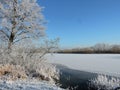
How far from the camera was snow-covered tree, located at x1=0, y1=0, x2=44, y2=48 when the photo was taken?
20.1 meters

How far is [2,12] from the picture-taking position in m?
20.3

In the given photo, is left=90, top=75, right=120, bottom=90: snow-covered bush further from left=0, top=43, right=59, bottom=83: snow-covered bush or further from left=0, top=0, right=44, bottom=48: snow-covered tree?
left=0, top=0, right=44, bottom=48: snow-covered tree

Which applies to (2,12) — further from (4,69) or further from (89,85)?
(89,85)

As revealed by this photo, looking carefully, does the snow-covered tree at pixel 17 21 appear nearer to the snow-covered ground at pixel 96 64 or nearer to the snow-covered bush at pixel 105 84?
the snow-covered ground at pixel 96 64

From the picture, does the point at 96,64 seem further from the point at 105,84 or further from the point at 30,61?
the point at 105,84

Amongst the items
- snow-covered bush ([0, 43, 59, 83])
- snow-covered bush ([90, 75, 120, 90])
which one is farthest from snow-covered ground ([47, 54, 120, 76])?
snow-covered bush ([0, 43, 59, 83])

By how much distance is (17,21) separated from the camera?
65.6 feet

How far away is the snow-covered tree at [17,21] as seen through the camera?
20.1 m

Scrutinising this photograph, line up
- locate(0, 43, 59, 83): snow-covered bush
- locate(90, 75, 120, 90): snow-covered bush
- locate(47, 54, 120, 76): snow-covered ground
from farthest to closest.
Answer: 1. locate(47, 54, 120, 76): snow-covered ground
2. locate(0, 43, 59, 83): snow-covered bush
3. locate(90, 75, 120, 90): snow-covered bush

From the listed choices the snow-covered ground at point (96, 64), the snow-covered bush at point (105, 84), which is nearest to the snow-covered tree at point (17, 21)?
the snow-covered ground at point (96, 64)

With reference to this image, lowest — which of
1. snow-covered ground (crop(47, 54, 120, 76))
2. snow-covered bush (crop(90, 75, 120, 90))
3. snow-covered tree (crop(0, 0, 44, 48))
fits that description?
snow-covered bush (crop(90, 75, 120, 90))

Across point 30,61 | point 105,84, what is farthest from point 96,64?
point 105,84

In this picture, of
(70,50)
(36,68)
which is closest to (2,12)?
(36,68)

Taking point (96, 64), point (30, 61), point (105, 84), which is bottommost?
point (105, 84)
